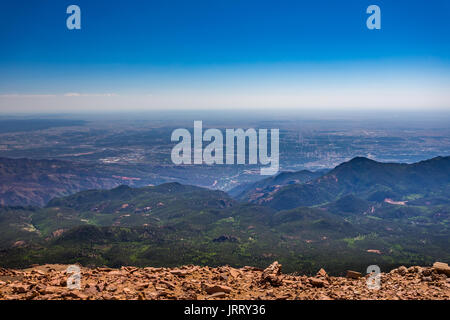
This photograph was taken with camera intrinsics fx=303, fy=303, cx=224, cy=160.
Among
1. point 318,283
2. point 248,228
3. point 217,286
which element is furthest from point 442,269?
point 248,228

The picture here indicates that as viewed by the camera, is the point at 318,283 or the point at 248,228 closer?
the point at 318,283

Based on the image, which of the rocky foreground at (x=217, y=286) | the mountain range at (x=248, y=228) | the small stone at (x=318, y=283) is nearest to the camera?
the rocky foreground at (x=217, y=286)

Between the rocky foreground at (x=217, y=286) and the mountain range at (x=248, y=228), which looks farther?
the mountain range at (x=248, y=228)

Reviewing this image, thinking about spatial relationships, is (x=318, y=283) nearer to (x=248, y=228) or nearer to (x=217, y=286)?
(x=217, y=286)

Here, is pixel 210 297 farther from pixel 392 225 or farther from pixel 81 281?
pixel 392 225

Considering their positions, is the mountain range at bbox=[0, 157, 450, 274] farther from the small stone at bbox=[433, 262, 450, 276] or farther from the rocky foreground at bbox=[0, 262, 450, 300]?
the rocky foreground at bbox=[0, 262, 450, 300]

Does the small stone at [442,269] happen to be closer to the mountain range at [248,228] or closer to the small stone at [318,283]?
the small stone at [318,283]

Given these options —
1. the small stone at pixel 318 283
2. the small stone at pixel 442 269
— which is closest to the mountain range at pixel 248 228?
the small stone at pixel 442 269

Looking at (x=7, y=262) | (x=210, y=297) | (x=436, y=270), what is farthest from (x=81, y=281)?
(x=7, y=262)

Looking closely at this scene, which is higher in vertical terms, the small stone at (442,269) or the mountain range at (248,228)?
the small stone at (442,269)
